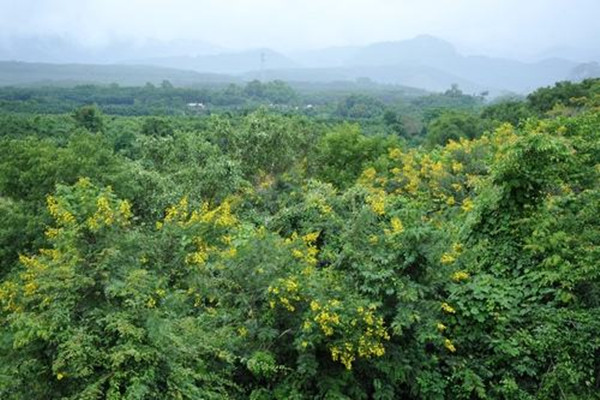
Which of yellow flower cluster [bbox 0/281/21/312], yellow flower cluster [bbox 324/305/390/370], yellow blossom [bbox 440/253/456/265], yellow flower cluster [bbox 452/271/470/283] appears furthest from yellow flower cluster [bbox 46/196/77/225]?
yellow flower cluster [bbox 452/271/470/283]

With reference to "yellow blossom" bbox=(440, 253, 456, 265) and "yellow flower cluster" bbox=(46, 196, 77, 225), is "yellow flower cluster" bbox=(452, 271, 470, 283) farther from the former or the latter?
"yellow flower cluster" bbox=(46, 196, 77, 225)

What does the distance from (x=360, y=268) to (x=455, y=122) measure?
30.4 m

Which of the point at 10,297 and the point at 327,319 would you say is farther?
the point at 10,297

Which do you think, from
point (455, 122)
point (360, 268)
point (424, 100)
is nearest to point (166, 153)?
point (360, 268)

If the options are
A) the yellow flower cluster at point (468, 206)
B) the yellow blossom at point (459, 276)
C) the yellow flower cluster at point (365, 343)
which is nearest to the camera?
the yellow flower cluster at point (365, 343)

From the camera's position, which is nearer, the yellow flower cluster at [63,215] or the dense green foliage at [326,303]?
the dense green foliage at [326,303]

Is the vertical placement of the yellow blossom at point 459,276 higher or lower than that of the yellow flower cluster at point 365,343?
higher

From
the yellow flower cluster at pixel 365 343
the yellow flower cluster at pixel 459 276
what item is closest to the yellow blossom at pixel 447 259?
the yellow flower cluster at pixel 459 276

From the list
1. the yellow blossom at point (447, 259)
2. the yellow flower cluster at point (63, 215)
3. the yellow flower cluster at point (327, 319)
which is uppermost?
the yellow flower cluster at point (63, 215)

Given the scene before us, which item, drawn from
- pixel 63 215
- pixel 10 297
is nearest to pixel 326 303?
pixel 63 215

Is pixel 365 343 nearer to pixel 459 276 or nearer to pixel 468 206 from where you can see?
pixel 459 276

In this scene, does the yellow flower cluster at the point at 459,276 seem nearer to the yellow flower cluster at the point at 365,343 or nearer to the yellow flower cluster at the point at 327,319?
the yellow flower cluster at the point at 365,343

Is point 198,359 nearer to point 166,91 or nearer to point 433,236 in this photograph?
point 433,236

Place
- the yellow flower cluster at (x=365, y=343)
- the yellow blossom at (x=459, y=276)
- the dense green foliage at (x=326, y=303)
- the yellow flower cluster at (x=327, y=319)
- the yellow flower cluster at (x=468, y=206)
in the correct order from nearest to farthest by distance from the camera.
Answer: the dense green foliage at (x=326, y=303)
the yellow flower cluster at (x=327, y=319)
the yellow flower cluster at (x=365, y=343)
the yellow blossom at (x=459, y=276)
the yellow flower cluster at (x=468, y=206)
